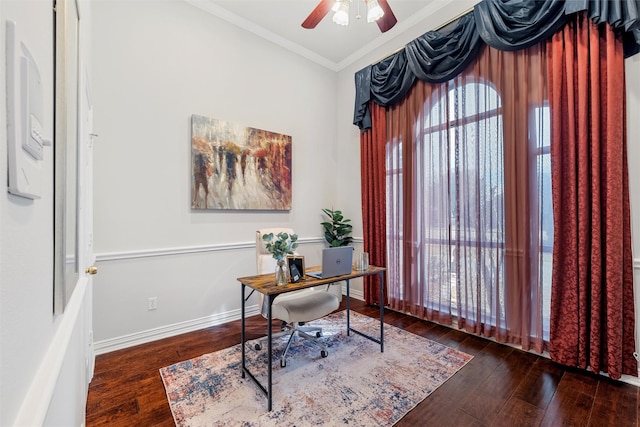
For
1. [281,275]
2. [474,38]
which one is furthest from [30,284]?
[474,38]

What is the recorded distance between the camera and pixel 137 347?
258 centimetres

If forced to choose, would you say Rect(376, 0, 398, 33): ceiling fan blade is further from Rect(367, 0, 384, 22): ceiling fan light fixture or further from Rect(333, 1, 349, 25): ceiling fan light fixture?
Rect(333, 1, 349, 25): ceiling fan light fixture

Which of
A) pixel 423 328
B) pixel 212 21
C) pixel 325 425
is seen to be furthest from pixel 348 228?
pixel 212 21

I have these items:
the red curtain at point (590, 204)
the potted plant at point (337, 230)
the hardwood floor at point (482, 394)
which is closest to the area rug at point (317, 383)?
the hardwood floor at point (482, 394)

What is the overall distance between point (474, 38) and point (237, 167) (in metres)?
2.67

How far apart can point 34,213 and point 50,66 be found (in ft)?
1.35

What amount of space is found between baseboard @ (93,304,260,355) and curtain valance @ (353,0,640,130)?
9.39 feet

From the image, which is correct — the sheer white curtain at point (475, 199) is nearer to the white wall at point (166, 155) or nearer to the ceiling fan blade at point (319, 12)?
the ceiling fan blade at point (319, 12)

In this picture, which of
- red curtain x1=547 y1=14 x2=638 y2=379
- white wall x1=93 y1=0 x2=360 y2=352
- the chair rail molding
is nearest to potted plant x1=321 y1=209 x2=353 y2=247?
white wall x1=93 y1=0 x2=360 y2=352

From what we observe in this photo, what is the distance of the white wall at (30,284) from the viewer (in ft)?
1.32

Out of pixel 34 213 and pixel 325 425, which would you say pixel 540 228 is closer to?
pixel 325 425

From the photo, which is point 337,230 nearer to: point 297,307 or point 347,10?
point 297,307

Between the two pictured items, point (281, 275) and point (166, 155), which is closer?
point (281, 275)

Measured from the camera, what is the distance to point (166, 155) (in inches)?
111
